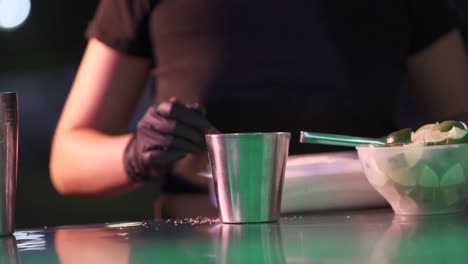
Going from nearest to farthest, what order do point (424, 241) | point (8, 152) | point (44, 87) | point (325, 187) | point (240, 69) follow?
point (424, 241) < point (8, 152) < point (325, 187) < point (240, 69) < point (44, 87)

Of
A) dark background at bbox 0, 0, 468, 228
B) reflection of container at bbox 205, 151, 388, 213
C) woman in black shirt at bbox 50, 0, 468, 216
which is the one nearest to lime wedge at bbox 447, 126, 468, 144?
reflection of container at bbox 205, 151, 388, 213

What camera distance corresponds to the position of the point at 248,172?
3.22ft

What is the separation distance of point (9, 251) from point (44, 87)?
6.67 ft

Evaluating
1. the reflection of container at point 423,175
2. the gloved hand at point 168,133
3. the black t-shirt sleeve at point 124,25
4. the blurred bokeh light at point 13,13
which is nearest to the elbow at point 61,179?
the black t-shirt sleeve at point 124,25

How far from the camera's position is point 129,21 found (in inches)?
77.8

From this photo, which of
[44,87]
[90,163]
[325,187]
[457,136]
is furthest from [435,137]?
[44,87]

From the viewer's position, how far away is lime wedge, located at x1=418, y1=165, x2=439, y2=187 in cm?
101

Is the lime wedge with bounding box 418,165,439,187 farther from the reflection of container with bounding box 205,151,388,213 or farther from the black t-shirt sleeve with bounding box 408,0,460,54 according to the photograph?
the black t-shirt sleeve with bounding box 408,0,460,54

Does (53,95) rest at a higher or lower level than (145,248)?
higher

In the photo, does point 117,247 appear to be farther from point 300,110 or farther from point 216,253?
Result: point 300,110

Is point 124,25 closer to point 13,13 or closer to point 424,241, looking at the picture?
Answer: point 13,13

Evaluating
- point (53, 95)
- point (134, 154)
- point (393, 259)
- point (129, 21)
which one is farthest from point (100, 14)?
point (393, 259)

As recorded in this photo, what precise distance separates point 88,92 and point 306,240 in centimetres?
130

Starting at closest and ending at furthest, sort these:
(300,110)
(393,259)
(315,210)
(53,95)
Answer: (393,259) < (315,210) < (300,110) < (53,95)
